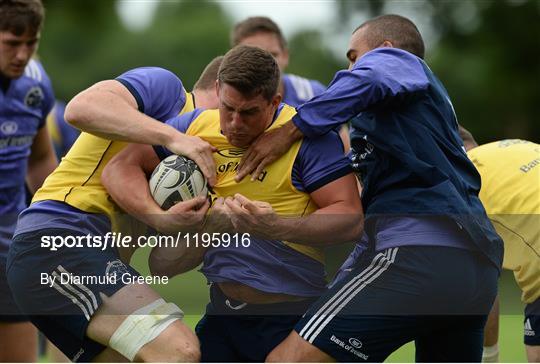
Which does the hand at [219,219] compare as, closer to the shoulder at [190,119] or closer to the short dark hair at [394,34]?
the shoulder at [190,119]

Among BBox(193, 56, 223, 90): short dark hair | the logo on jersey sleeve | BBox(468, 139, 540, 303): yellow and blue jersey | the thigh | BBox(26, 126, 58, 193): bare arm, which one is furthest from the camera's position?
BBox(26, 126, 58, 193): bare arm

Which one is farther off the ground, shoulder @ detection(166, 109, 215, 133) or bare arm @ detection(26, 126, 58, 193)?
shoulder @ detection(166, 109, 215, 133)

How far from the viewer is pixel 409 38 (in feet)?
17.4

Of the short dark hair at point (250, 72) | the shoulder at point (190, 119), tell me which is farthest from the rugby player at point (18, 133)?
the short dark hair at point (250, 72)

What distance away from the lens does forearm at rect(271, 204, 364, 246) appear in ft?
16.0

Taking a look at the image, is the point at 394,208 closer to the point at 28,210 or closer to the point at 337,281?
the point at 337,281

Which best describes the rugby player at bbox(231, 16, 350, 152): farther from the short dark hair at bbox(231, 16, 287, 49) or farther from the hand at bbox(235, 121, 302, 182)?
the hand at bbox(235, 121, 302, 182)

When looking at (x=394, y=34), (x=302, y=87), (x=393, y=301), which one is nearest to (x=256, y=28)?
(x=302, y=87)

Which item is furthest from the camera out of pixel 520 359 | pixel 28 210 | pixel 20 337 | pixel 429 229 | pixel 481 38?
pixel 481 38

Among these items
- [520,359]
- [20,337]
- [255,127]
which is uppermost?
[255,127]

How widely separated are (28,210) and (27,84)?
2.19 metres

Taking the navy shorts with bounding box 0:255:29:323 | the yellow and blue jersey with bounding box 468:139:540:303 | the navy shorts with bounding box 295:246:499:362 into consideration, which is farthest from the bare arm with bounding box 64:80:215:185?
the navy shorts with bounding box 0:255:29:323

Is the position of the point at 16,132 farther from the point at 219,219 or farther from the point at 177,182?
the point at 219,219

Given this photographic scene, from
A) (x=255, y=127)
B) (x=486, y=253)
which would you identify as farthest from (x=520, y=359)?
(x=255, y=127)
